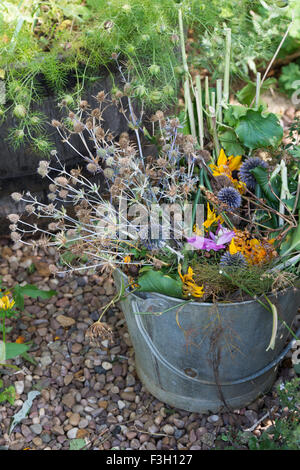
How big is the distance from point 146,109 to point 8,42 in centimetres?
44

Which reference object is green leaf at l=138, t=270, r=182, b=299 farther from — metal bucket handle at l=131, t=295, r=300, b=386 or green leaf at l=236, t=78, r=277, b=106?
green leaf at l=236, t=78, r=277, b=106

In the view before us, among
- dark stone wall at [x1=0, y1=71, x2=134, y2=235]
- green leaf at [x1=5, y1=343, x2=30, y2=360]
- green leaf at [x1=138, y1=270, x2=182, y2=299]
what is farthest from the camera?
dark stone wall at [x1=0, y1=71, x2=134, y2=235]

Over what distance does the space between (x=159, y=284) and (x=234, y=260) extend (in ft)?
0.60

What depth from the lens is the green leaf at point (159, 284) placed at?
118 centimetres

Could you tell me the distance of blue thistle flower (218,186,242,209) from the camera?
1.26 metres

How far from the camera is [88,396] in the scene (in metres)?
1.54

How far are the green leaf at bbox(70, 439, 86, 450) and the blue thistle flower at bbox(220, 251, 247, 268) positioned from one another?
2.07 ft

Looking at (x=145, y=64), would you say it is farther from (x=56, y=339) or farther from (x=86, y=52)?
(x=56, y=339)

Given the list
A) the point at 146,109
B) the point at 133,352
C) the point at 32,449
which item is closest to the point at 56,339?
the point at 133,352

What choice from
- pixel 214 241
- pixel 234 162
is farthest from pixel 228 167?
pixel 214 241

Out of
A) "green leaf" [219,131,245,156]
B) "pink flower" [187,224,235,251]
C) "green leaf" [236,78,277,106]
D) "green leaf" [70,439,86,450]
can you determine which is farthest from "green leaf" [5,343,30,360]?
"green leaf" [236,78,277,106]

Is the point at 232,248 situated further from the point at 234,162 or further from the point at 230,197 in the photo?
the point at 234,162

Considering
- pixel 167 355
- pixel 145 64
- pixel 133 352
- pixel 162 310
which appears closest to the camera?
pixel 162 310
